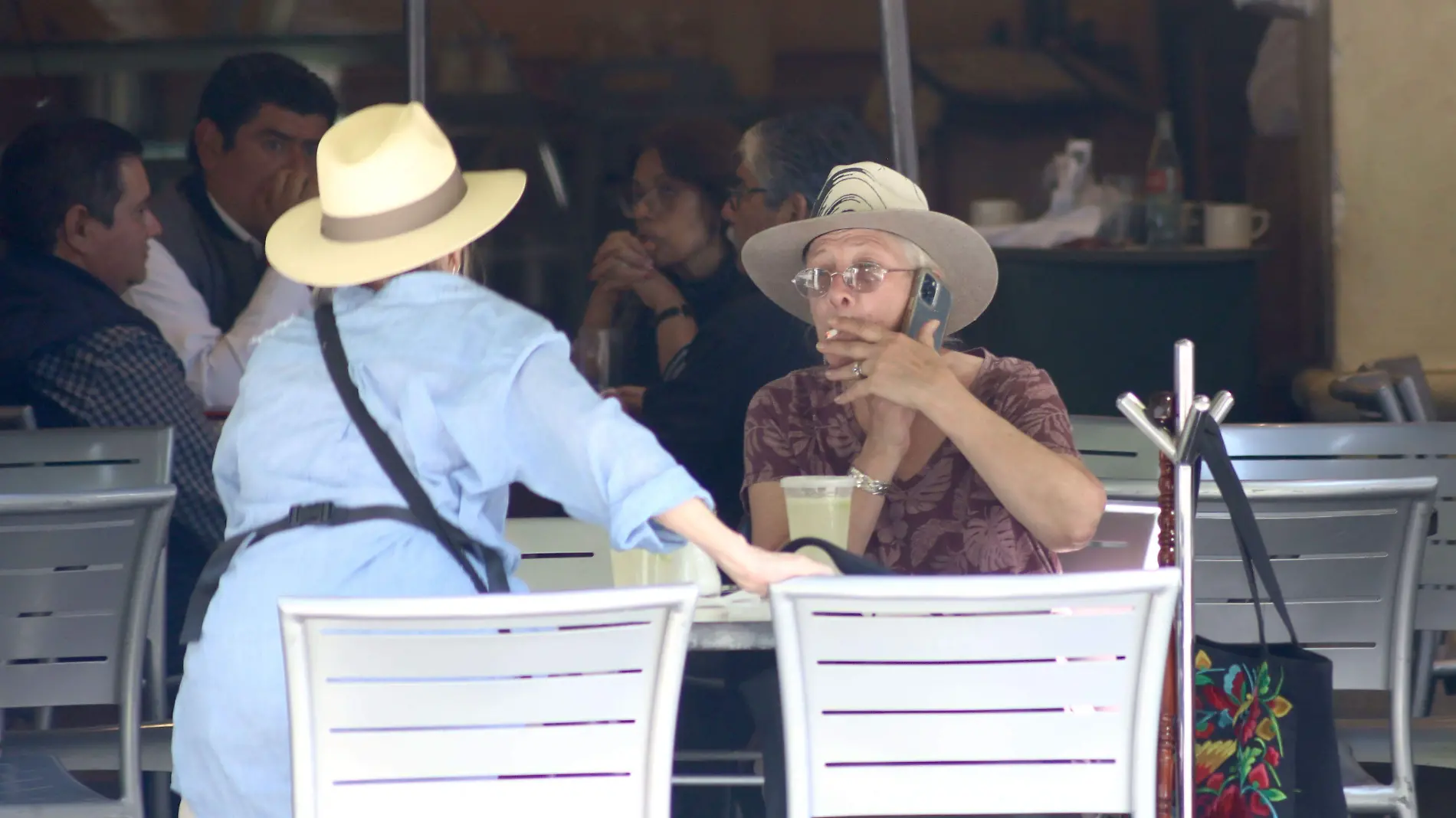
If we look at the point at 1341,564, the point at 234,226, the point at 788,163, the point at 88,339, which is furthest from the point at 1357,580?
the point at 234,226

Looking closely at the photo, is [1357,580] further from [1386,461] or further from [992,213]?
[992,213]

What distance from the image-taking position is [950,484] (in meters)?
2.55

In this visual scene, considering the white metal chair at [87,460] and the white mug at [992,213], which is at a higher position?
the white mug at [992,213]

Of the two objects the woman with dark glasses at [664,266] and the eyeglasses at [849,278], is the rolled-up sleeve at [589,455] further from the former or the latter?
the woman with dark glasses at [664,266]

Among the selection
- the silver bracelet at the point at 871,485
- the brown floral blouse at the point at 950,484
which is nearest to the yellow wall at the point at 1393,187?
the brown floral blouse at the point at 950,484

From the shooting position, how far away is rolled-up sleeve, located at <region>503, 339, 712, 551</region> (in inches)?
70.8

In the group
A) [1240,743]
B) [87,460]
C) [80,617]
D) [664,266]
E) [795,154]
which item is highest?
[795,154]

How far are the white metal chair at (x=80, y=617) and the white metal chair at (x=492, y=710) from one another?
3.29ft

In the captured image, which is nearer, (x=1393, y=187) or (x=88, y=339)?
(x=88, y=339)

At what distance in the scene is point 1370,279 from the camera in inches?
207

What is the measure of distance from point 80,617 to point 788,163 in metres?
1.64

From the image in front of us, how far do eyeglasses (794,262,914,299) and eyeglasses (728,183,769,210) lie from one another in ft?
2.72

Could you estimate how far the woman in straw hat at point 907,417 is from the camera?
2.39m

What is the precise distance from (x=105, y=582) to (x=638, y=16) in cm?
287
